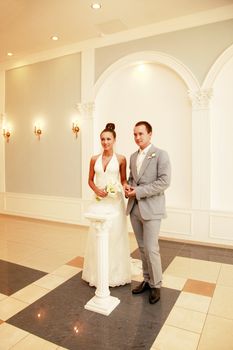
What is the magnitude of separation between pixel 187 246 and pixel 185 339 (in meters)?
2.59

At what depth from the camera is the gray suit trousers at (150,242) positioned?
277 centimetres

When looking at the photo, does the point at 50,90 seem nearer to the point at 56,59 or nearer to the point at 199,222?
the point at 56,59

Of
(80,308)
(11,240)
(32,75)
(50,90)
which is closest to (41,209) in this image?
(11,240)

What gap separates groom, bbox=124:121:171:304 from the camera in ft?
8.90

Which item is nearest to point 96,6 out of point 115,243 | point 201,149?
point 201,149

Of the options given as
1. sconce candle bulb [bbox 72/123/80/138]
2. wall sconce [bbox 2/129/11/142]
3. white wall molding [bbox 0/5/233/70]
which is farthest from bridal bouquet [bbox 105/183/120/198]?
wall sconce [bbox 2/129/11/142]

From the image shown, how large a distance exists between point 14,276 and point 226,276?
271 centimetres

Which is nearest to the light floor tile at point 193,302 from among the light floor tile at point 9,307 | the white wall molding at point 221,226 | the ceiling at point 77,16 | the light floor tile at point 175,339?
the light floor tile at point 175,339

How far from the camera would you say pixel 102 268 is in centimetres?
270

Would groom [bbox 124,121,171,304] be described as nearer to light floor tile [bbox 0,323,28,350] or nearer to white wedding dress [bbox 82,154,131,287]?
white wedding dress [bbox 82,154,131,287]

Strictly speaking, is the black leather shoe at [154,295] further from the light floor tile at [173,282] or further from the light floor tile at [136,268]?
the light floor tile at [136,268]

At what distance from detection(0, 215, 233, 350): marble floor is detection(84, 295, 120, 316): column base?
47 mm

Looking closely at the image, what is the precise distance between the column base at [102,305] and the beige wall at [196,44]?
386cm

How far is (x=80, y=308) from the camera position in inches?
107
